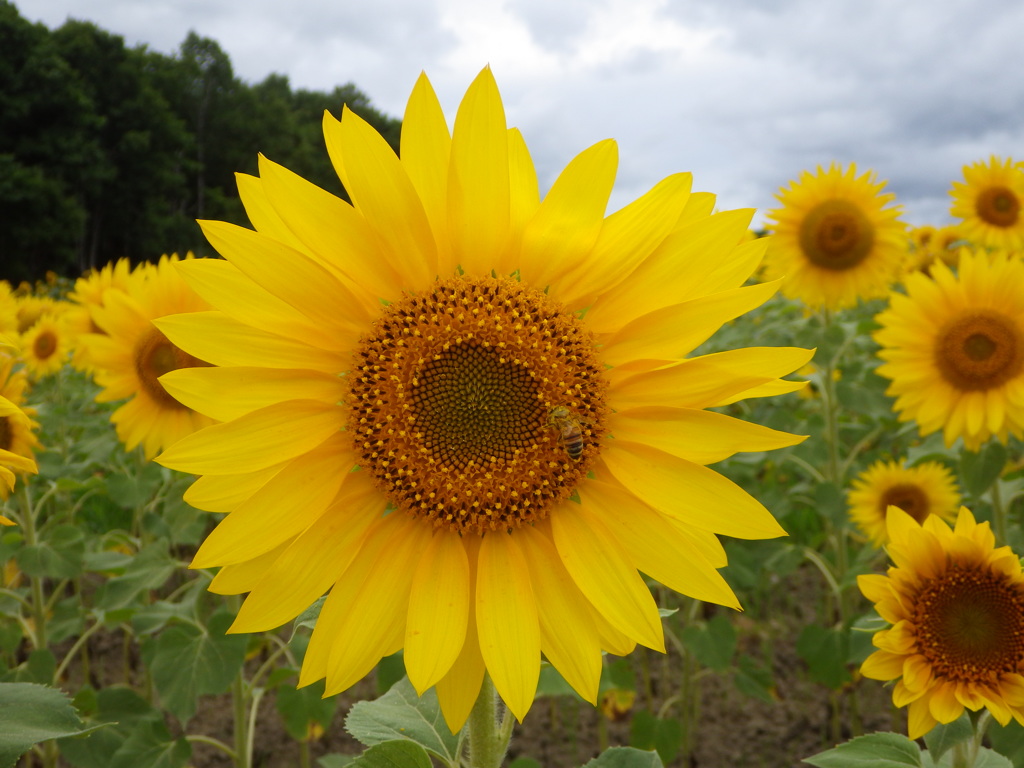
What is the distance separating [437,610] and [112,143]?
4508 cm

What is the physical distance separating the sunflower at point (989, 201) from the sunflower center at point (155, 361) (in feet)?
19.5

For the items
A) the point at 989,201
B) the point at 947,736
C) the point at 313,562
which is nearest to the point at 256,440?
the point at 313,562

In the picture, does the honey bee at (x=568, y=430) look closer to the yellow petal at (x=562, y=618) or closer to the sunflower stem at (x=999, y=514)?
the yellow petal at (x=562, y=618)

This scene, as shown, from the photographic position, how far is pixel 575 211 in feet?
5.24

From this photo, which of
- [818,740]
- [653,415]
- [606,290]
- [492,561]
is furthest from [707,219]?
[818,740]

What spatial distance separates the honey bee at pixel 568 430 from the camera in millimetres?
1548

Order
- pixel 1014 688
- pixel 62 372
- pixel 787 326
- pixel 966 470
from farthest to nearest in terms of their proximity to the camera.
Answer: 1. pixel 62 372
2. pixel 787 326
3. pixel 966 470
4. pixel 1014 688

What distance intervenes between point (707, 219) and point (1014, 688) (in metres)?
1.44

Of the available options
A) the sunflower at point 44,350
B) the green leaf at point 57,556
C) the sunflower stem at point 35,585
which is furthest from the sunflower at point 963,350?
the sunflower at point 44,350

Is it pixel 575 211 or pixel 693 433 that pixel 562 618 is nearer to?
pixel 693 433

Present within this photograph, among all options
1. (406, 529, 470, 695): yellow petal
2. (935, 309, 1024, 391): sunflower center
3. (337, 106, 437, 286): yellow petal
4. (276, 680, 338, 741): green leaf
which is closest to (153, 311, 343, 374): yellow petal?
(337, 106, 437, 286): yellow petal

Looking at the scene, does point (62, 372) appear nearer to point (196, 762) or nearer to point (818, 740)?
point (196, 762)

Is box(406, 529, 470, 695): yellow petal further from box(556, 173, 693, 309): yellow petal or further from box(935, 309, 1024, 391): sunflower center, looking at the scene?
box(935, 309, 1024, 391): sunflower center

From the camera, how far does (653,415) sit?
160cm
